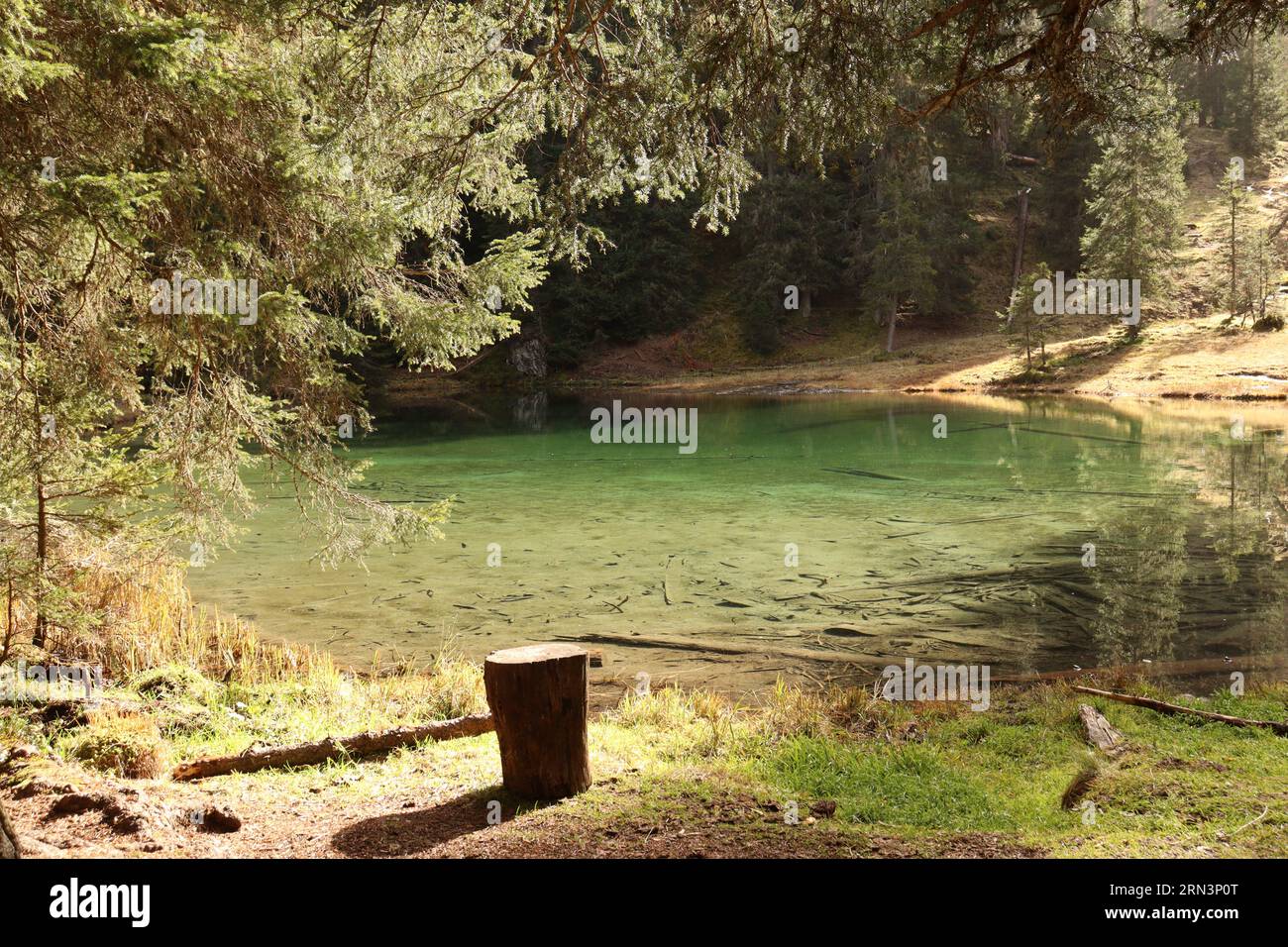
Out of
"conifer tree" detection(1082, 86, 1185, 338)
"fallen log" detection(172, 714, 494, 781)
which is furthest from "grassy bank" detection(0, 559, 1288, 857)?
"conifer tree" detection(1082, 86, 1185, 338)

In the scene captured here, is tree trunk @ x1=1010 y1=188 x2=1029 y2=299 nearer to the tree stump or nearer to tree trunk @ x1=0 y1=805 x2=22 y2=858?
the tree stump

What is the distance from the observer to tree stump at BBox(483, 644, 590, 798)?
17.2 ft

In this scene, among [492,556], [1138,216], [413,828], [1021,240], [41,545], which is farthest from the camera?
[1021,240]

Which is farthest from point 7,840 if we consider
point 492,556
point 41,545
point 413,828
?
point 492,556

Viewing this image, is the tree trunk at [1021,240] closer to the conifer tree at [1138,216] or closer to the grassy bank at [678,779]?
the conifer tree at [1138,216]

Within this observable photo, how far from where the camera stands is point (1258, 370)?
32312 mm

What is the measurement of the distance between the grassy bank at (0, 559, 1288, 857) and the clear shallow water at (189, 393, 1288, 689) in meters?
1.65

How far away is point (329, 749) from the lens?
626 centimetres

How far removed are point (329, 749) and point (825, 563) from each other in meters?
8.21

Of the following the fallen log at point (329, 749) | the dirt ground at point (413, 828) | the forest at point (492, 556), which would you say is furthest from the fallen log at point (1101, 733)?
the fallen log at point (329, 749)

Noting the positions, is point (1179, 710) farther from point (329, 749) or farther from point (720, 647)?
point (329, 749)
